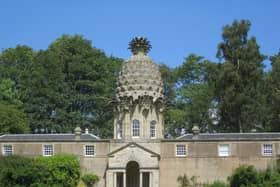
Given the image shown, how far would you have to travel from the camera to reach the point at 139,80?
53.9 m

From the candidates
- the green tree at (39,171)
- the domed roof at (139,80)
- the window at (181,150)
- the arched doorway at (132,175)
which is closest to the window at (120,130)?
the domed roof at (139,80)

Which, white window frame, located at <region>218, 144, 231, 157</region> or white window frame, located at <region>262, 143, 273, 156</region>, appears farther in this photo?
white window frame, located at <region>218, 144, 231, 157</region>

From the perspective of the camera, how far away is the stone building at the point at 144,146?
169 feet

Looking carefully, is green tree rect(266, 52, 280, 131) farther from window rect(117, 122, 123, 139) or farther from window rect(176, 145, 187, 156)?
window rect(117, 122, 123, 139)

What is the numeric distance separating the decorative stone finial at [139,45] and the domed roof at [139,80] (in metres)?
0.25

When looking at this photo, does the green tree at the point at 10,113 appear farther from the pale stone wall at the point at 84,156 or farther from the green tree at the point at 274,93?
the green tree at the point at 274,93

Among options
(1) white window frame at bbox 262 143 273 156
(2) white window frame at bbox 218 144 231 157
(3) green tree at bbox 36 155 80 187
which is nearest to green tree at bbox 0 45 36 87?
(3) green tree at bbox 36 155 80 187

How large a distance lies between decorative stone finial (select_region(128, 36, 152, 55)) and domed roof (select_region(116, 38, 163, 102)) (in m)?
0.25

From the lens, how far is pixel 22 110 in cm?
6962

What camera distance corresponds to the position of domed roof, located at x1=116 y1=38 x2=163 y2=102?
53844 mm

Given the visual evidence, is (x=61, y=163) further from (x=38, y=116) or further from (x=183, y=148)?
(x=38, y=116)

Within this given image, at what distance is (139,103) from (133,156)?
498cm

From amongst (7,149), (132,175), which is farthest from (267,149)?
(7,149)

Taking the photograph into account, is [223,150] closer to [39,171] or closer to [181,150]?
[181,150]
